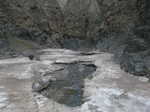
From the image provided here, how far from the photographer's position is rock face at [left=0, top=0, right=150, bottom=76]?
1202 centimetres

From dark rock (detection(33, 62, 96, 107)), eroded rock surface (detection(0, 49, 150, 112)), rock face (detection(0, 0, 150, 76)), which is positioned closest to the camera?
eroded rock surface (detection(0, 49, 150, 112))

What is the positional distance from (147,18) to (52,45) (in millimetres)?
5428

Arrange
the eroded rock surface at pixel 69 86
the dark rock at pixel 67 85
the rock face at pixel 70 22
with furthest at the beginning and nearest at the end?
the rock face at pixel 70 22 → the dark rock at pixel 67 85 → the eroded rock surface at pixel 69 86

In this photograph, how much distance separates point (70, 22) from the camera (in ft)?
46.7

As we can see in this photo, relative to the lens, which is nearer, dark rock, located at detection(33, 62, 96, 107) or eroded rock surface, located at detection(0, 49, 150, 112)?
eroded rock surface, located at detection(0, 49, 150, 112)

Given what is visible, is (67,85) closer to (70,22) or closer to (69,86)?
(69,86)

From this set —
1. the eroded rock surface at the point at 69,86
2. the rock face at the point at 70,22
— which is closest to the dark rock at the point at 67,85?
the eroded rock surface at the point at 69,86

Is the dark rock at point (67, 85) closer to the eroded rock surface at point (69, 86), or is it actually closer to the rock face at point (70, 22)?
the eroded rock surface at point (69, 86)

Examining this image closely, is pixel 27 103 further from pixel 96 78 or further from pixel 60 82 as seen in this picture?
pixel 96 78

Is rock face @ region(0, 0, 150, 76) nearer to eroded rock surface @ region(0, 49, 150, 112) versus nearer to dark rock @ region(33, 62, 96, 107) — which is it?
eroded rock surface @ region(0, 49, 150, 112)

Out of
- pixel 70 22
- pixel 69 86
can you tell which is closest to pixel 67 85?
pixel 69 86

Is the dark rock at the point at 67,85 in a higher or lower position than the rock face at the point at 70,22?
lower

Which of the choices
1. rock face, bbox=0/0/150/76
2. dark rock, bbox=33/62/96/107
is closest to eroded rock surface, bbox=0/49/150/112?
dark rock, bbox=33/62/96/107

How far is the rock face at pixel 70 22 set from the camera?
12016mm
